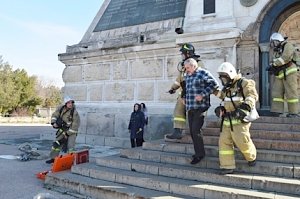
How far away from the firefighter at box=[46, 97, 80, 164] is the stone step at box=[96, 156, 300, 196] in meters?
1.89

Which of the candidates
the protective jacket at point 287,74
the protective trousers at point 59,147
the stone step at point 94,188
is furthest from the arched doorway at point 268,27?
the protective trousers at point 59,147

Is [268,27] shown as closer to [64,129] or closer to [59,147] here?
[64,129]

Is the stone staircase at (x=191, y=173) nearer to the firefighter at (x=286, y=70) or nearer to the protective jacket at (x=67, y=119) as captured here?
the firefighter at (x=286, y=70)

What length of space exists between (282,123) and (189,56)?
8.53 feet

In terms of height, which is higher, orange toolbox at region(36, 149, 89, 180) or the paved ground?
orange toolbox at region(36, 149, 89, 180)

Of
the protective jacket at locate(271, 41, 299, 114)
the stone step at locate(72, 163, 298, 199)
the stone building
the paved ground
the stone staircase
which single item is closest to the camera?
the stone step at locate(72, 163, 298, 199)

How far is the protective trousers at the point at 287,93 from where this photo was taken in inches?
278

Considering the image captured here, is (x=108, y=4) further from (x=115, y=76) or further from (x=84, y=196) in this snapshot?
(x=84, y=196)

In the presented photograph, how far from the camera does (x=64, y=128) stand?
7.71 m

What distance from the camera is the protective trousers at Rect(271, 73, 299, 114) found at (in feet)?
23.2

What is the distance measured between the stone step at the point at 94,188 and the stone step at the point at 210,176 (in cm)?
53

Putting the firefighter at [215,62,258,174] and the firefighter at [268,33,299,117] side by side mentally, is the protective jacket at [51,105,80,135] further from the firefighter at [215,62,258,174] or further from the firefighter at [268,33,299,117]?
the firefighter at [268,33,299,117]

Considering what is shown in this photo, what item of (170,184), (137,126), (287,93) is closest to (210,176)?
(170,184)

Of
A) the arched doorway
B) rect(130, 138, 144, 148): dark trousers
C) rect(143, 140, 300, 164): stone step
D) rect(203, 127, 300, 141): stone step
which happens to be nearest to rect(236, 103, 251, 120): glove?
rect(143, 140, 300, 164): stone step
